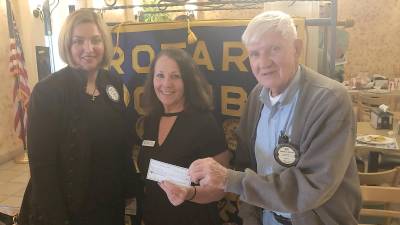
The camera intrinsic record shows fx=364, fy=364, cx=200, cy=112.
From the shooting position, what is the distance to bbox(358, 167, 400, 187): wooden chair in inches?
81.1

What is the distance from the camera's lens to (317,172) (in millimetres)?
1156

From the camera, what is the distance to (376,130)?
11.0 feet

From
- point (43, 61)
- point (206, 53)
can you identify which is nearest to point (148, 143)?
point (206, 53)

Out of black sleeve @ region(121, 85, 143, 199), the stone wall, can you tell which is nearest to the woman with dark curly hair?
black sleeve @ region(121, 85, 143, 199)

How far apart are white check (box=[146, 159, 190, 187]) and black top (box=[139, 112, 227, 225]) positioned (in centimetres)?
5

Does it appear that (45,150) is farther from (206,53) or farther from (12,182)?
(12,182)

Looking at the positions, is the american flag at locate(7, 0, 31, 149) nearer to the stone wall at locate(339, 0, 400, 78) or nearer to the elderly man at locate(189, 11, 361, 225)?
the elderly man at locate(189, 11, 361, 225)

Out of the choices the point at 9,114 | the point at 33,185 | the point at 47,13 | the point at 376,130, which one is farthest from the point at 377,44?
the point at 33,185

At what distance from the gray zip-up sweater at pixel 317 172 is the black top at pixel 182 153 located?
0.34 metres

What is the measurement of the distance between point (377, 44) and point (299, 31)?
5.59 metres

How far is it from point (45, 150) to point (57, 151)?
6 cm

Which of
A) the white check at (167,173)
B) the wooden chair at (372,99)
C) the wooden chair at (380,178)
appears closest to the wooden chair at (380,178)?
the wooden chair at (380,178)

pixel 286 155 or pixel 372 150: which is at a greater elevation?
pixel 286 155

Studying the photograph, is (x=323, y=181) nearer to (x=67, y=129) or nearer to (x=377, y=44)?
(x=67, y=129)
